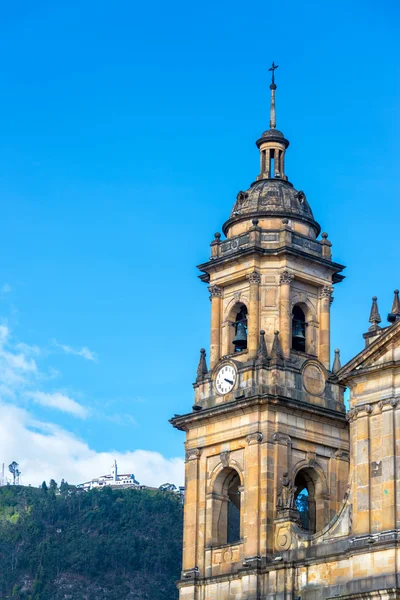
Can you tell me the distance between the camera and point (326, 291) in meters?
49.1

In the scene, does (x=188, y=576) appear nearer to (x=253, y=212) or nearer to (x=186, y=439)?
(x=186, y=439)

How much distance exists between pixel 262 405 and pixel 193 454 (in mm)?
3444

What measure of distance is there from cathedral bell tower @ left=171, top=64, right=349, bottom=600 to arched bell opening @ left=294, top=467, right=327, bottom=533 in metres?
0.04

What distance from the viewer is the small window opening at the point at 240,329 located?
158 feet

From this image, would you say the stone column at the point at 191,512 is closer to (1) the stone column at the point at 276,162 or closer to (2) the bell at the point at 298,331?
(2) the bell at the point at 298,331

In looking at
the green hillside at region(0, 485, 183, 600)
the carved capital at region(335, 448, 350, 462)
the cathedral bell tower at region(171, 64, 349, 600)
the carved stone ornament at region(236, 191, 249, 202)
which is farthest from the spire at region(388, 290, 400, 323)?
the green hillside at region(0, 485, 183, 600)

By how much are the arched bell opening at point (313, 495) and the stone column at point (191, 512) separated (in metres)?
3.24

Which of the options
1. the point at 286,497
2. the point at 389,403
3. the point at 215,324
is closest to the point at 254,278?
the point at 215,324

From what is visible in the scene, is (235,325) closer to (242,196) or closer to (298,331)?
(298,331)

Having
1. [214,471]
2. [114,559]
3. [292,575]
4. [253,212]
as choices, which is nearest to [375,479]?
[292,575]

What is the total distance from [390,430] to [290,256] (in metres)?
9.02

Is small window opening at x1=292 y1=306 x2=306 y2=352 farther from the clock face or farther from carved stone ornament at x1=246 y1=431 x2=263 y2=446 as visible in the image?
carved stone ornament at x1=246 y1=431 x2=263 y2=446

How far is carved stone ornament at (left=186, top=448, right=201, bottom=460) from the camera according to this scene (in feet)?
156

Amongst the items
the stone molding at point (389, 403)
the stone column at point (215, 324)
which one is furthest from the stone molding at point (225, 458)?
the stone molding at point (389, 403)
